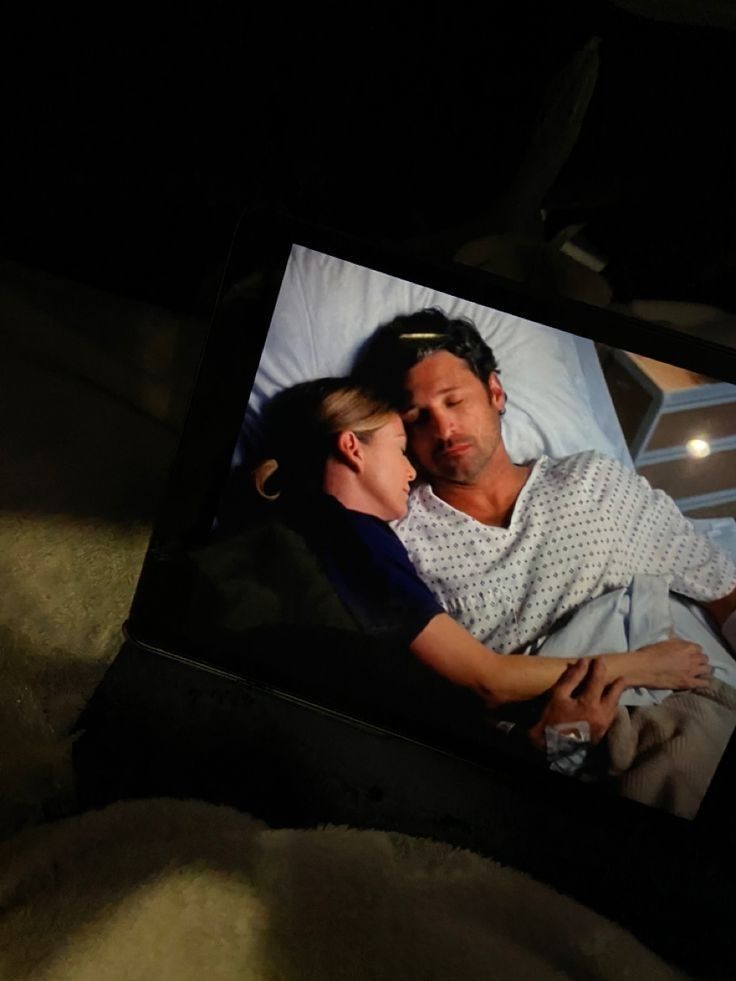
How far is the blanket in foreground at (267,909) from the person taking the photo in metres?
0.52

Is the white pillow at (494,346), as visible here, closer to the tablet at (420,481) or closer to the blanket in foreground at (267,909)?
the tablet at (420,481)

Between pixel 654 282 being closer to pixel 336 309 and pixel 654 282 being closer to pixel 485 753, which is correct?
pixel 336 309

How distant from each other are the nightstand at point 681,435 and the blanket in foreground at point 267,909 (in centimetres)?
33

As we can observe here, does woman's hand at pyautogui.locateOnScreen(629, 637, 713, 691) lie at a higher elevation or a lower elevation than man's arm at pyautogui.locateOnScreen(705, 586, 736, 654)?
lower

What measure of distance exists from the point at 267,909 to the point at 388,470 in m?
0.32

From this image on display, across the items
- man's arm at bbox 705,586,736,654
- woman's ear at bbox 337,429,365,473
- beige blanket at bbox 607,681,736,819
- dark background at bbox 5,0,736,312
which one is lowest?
beige blanket at bbox 607,681,736,819

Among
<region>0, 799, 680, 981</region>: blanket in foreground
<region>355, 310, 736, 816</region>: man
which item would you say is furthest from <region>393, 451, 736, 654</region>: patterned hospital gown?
<region>0, 799, 680, 981</region>: blanket in foreground

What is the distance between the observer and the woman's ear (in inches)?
22.8

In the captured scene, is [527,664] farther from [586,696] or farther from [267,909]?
[267,909]

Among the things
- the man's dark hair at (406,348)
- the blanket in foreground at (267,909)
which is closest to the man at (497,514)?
the man's dark hair at (406,348)

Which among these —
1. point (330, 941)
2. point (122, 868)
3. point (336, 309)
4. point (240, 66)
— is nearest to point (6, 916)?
point (122, 868)

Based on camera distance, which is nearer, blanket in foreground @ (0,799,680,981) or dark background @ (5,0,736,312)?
blanket in foreground @ (0,799,680,981)

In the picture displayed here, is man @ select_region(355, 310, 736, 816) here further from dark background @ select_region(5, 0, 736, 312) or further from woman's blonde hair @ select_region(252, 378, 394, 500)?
dark background @ select_region(5, 0, 736, 312)

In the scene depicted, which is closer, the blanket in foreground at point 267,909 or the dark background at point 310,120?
the blanket in foreground at point 267,909
